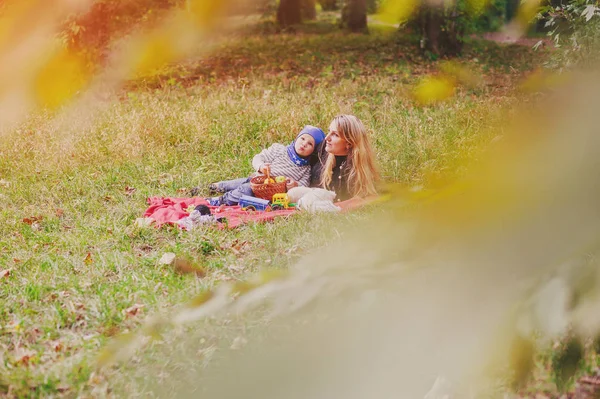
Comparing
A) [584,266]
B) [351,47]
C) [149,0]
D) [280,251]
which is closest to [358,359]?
[584,266]

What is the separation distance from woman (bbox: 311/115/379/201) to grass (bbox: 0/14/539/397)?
0.92 ft

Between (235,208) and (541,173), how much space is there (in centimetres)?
479

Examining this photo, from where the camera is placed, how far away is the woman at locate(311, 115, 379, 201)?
5.30m

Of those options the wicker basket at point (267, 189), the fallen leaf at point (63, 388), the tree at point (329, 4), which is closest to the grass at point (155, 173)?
the fallen leaf at point (63, 388)

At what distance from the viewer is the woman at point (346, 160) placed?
17.4 feet

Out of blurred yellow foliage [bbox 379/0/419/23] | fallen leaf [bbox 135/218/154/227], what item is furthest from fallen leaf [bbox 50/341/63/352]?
blurred yellow foliage [bbox 379/0/419/23]

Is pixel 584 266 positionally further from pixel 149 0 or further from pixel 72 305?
pixel 72 305

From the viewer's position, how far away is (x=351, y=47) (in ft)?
42.5

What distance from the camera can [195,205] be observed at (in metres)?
5.16

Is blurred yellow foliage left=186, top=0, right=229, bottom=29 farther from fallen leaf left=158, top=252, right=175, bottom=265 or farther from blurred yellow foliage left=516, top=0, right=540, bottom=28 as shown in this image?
fallen leaf left=158, top=252, right=175, bottom=265

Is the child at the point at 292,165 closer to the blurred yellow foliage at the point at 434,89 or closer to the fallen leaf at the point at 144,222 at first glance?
the fallen leaf at the point at 144,222

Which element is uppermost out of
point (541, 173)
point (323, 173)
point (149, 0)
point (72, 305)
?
point (149, 0)

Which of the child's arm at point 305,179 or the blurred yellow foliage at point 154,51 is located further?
the child's arm at point 305,179

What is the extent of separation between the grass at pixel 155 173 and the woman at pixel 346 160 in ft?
0.92
